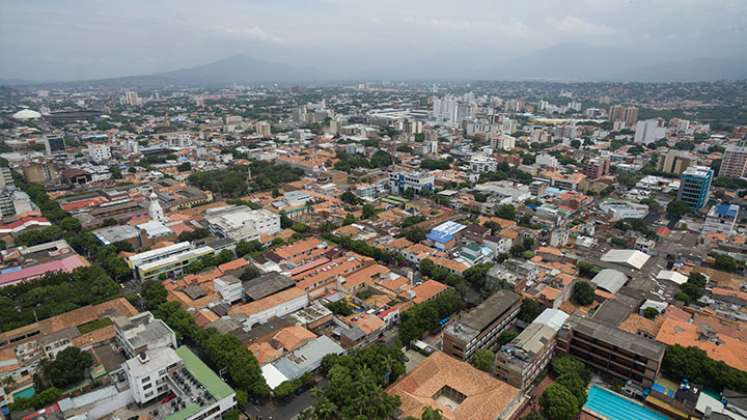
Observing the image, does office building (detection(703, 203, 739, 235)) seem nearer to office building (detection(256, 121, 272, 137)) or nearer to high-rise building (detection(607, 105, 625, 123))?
high-rise building (detection(607, 105, 625, 123))

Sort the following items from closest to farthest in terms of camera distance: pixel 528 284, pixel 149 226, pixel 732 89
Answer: pixel 528 284
pixel 149 226
pixel 732 89

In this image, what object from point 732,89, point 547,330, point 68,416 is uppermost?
point 732,89

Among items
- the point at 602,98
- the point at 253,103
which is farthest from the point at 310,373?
the point at 602,98

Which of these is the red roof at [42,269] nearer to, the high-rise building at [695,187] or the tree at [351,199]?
the tree at [351,199]

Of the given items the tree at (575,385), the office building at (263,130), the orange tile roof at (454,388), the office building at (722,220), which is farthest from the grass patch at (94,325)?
the office building at (263,130)

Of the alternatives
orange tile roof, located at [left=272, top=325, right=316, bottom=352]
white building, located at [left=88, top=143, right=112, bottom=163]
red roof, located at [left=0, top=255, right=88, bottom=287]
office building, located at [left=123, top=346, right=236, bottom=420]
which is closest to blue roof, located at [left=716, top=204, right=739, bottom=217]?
orange tile roof, located at [left=272, top=325, right=316, bottom=352]

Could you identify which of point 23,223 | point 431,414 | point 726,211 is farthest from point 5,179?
point 726,211

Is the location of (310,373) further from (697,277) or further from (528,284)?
(697,277)
